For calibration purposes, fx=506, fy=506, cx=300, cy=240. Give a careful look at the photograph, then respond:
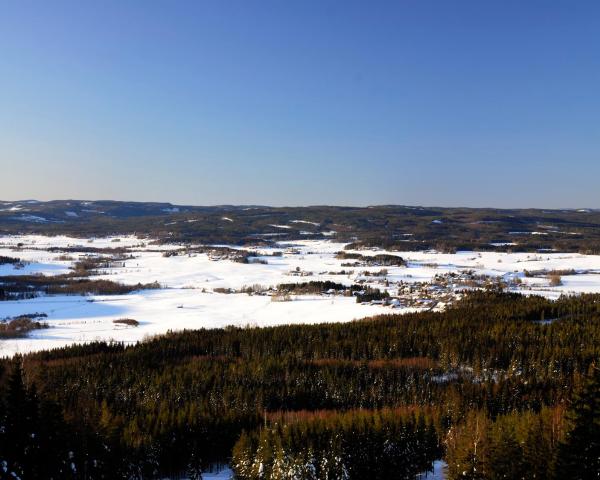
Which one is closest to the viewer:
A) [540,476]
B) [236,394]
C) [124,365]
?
[540,476]

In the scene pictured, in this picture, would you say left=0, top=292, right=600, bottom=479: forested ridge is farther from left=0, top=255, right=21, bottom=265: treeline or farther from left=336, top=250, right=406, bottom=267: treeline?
left=0, top=255, right=21, bottom=265: treeline

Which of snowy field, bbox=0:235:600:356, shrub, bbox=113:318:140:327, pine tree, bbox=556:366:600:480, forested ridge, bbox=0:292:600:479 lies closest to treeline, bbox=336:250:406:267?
snowy field, bbox=0:235:600:356

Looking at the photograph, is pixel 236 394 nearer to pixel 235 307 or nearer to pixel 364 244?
pixel 235 307

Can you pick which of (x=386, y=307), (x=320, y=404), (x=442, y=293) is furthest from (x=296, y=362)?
(x=442, y=293)

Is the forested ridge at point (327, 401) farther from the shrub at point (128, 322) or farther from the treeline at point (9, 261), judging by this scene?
the treeline at point (9, 261)

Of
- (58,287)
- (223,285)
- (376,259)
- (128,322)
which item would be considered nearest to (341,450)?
(128,322)
